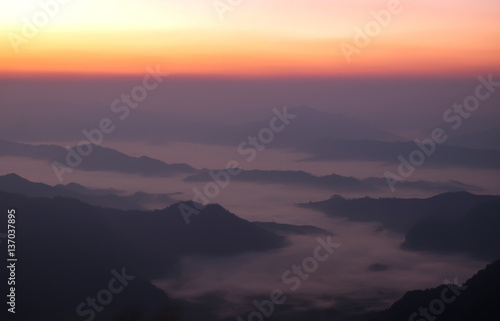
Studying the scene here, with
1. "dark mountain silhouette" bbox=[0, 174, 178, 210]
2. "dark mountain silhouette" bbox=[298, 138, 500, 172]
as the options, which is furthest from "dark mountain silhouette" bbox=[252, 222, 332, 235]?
"dark mountain silhouette" bbox=[298, 138, 500, 172]

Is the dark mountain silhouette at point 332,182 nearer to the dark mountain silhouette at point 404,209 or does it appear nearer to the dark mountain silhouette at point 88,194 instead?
the dark mountain silhouette at point 88,194

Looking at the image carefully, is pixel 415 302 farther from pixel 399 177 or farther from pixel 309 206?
pixel 399 177

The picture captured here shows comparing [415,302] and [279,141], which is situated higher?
[279,141]

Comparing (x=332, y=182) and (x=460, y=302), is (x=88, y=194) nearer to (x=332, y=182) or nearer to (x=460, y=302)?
(x=332, y=182)

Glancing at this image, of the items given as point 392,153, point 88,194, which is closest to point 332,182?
point 88,194


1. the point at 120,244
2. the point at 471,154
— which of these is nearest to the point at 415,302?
the point at 120,244
